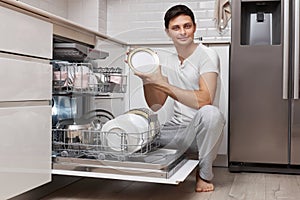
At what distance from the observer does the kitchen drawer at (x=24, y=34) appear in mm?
1508

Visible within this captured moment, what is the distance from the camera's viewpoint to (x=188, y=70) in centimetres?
219

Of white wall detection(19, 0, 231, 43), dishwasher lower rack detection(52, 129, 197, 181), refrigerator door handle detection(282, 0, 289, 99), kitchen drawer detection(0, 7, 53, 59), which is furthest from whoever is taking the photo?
white wall detection(19, 0, 231, 43)

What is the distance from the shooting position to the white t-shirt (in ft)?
7.01

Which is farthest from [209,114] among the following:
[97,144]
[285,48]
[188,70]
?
[285,48]

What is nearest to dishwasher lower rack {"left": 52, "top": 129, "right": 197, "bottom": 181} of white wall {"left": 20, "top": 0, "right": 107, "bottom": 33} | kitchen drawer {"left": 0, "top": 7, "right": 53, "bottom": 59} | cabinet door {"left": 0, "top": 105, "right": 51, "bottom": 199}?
cabinet door {"left": 0, "top": 105, "right": 51, "bottom": 199}

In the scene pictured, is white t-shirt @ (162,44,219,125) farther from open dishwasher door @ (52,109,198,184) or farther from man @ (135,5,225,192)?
open dishwasher door @ (52,109,198,184)

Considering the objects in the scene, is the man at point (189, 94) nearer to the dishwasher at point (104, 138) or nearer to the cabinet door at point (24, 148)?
the dishwasher at point (104, 138)

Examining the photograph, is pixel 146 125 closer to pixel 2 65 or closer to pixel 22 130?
pixel 22 130

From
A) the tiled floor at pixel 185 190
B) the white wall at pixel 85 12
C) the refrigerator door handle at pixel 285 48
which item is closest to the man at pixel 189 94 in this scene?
the tiled floor at pixel 185 190

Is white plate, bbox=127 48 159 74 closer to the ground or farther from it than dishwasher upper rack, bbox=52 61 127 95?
farther from it

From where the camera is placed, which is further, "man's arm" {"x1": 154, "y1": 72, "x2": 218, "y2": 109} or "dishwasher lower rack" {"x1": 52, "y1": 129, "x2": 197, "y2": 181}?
"man's arm" {"x1": 154, "y1": 72, "x2": 218, "y2": 109}

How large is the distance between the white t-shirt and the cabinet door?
2.11 feet

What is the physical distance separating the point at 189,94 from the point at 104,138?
0.49m

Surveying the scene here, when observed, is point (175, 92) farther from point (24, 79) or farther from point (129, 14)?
point (129, 14)
